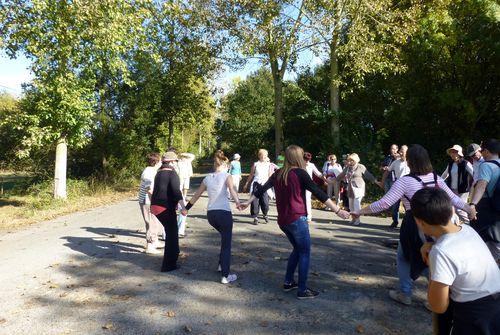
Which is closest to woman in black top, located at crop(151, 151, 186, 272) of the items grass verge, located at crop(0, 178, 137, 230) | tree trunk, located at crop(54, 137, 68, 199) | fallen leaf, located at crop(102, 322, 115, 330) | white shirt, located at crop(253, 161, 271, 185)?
fallen leaf, located at crop(102, 322, 115, 330)

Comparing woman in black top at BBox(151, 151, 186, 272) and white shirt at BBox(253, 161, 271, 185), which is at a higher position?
white shirt at BBox(253, 161, 271, 185)

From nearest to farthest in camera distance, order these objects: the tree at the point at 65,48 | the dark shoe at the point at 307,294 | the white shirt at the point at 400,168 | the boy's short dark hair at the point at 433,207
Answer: the boy's short dark hair at the point at 433,207 → the dark shoe at the point at 307,294 → the white shirt at the point at 400,168 → the tree at the point at 65,48

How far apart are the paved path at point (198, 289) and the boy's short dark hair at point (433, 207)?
2.33m

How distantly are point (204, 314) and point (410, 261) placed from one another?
101 inches

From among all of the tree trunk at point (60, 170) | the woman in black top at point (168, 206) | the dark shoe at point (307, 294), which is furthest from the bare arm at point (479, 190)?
the tree trunk at point (60, 170)

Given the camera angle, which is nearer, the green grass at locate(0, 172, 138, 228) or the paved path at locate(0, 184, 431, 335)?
the paved path at locate(0, 184, 431, 335)

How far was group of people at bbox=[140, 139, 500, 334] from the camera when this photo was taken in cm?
240

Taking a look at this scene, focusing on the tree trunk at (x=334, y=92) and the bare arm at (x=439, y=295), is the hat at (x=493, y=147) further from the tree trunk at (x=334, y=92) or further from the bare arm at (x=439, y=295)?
the tree trunk at (x=334, y=92)

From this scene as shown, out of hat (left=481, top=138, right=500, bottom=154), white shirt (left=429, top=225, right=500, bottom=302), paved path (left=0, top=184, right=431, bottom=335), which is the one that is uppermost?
hat (left=481, top=138, right=500, bottom=154)

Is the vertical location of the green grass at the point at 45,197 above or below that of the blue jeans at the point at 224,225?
below

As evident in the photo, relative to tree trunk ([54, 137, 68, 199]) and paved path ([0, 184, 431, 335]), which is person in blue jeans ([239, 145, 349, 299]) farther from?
tree trunk ([54, 137, 68, 199])

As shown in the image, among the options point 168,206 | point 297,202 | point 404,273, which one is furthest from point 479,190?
point 168,206

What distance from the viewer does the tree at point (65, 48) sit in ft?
41.2

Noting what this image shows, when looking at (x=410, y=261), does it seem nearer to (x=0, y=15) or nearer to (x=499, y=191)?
(x=499, y=191)
